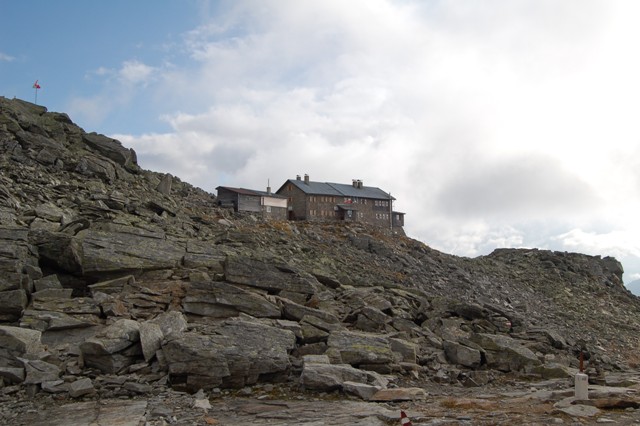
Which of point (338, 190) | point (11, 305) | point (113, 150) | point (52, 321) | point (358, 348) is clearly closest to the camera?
point (52, 321)

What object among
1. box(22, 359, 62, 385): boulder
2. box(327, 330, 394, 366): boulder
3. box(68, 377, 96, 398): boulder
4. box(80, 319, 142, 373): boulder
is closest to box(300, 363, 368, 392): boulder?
box(327, 330, 394, 366): boulder

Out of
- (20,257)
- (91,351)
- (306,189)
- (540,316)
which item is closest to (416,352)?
(91,351)

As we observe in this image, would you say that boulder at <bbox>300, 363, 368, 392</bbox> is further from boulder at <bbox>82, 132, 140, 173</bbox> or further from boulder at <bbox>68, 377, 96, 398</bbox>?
boulder at <bbox>82, 132, 140, 173</bbox>

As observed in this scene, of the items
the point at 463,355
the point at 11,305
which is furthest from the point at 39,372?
the point at 463,355

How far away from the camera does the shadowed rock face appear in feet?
52.3

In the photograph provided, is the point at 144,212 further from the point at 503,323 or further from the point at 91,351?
the point at 503,323

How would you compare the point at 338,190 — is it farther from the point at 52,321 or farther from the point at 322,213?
the point at 52,321

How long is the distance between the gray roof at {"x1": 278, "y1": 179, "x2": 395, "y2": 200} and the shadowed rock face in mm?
43660

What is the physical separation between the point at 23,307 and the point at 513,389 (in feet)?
62.5

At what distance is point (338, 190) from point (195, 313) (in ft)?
228

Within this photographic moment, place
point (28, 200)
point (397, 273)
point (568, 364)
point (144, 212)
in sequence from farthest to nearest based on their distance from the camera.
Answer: point (397, 273) < point (144, 212) < point (28, 200) < point (568, 364)

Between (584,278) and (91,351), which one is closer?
(91,351)

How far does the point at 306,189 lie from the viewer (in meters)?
84.8

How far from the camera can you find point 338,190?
8869 centimetres
